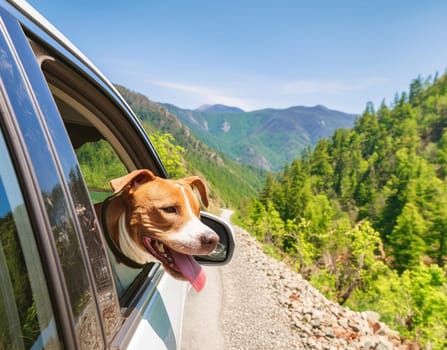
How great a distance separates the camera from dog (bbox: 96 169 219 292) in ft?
4.90

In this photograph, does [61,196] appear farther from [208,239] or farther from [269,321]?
[269,321]

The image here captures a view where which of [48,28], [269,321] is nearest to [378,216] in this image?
[269,321]

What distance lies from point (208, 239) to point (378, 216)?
71370 millimetres

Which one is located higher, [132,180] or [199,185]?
[132,180]

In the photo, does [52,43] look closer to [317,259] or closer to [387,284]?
[387,284]

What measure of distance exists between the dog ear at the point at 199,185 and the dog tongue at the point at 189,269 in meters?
0.38

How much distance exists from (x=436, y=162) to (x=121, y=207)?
97771 mm

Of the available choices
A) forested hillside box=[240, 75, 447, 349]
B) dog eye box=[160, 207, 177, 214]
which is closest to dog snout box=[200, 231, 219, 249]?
dog eye box=[160, 207, 177, 214]

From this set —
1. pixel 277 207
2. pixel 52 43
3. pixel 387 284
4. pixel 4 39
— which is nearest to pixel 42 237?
pixel 4 39

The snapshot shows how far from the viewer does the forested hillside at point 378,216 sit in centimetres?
2833

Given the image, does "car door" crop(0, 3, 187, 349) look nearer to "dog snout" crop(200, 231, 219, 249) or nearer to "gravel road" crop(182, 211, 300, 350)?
"dog snout" crop(200, 231, 219, 249)

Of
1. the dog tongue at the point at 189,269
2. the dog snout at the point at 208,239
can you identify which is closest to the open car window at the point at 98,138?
the dog tongue at the point at 189,269

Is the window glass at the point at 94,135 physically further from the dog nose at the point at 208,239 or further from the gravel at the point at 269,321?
the gravel at the point at 269,321

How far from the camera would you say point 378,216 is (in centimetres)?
6606
